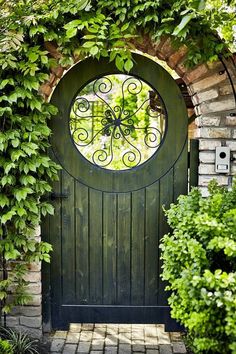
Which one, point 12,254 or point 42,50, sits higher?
point 42,50

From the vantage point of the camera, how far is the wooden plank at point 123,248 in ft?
12.0

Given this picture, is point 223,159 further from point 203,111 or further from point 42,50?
point 42,50

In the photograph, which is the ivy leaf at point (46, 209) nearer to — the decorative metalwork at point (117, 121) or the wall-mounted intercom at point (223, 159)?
the decorative metalwork at point (117, 121)

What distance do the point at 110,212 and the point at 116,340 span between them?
101 centimetres

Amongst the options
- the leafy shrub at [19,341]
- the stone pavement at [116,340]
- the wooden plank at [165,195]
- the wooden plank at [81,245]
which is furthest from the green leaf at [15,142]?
the stone pavement at [116,340]

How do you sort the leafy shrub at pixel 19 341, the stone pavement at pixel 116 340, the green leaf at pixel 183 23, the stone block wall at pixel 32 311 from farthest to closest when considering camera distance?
the stone block wall at pixel 32 311 → the stone pavement at pixel 116 340 → the leafy shrub at pixel 19 341 → the green leaf at pixel 183 23

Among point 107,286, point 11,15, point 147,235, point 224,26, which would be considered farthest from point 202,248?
point 11,15

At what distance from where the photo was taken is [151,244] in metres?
3.66

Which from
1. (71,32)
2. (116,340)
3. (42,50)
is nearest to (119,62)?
(71,32)

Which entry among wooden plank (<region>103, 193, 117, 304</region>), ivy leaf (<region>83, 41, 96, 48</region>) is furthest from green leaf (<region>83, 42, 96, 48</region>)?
wooden plank (<region>103, 193, 117, 304</region>)

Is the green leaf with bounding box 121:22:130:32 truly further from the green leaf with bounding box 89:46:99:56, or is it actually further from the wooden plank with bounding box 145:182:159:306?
the wooden plank with bounding box 145:182:159:306

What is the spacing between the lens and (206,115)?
3.46 meters

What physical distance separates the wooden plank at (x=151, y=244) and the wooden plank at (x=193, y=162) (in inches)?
11.0

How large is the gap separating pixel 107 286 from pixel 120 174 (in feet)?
3.03
